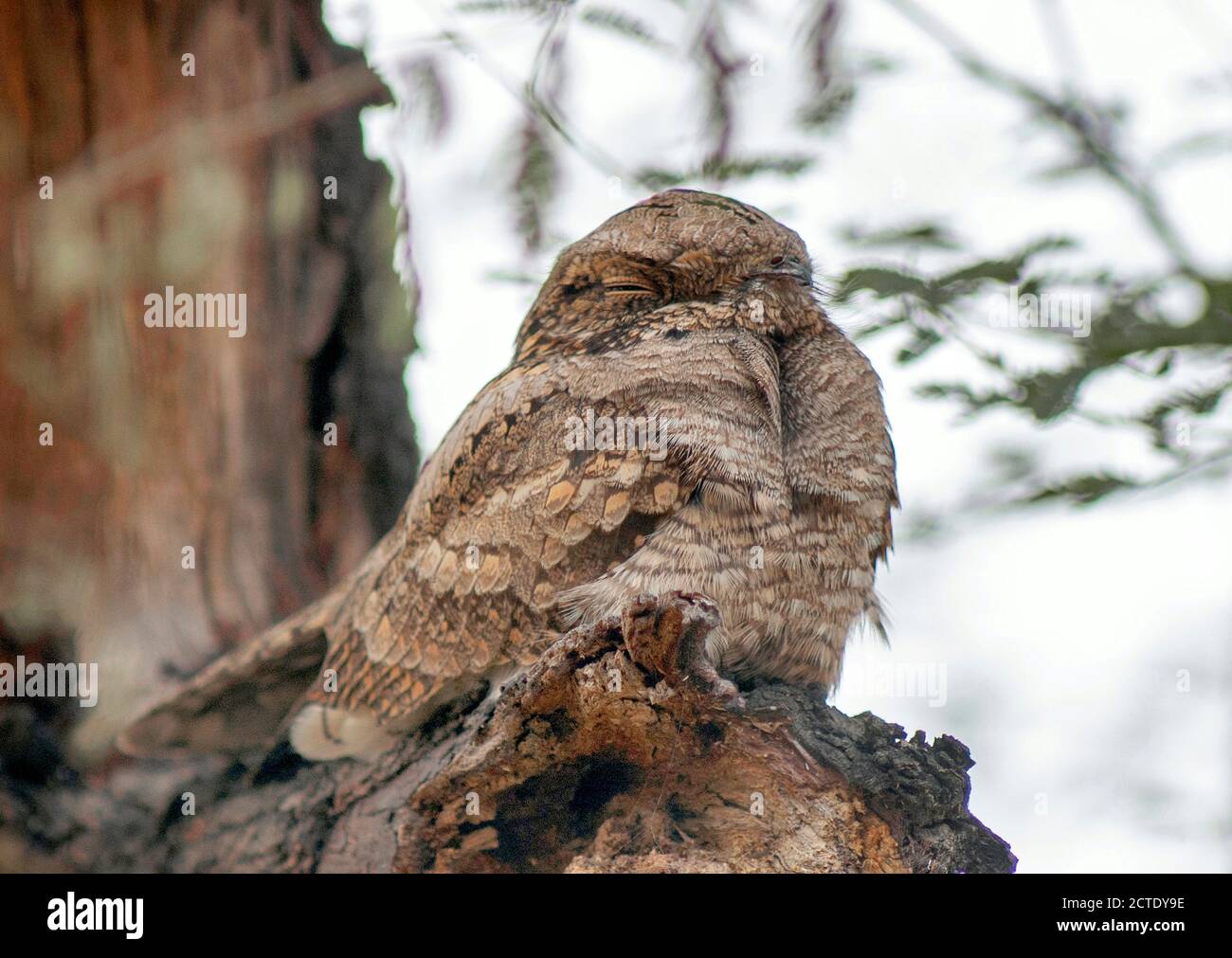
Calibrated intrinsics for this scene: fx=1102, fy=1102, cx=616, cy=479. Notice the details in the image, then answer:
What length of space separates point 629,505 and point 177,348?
76.2 inches

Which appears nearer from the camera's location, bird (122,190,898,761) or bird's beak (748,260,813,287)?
bird (122,190,898,761)

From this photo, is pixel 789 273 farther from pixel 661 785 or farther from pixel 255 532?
pixel 255 532

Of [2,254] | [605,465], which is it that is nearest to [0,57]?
[2,254]

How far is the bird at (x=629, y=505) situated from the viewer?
262 cm

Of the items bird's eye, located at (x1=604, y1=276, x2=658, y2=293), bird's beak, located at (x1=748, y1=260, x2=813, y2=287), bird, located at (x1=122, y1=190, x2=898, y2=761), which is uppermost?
bird's eye, located at (x1=604, y1=276, x2=658, y2=293)

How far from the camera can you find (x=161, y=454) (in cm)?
365

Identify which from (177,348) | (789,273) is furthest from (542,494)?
(177,348)

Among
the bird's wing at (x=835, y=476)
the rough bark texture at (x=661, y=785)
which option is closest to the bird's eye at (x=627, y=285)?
the bird's wing at (x=835, y=476)

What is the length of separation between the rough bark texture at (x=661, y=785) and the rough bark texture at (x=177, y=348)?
4.53 feet

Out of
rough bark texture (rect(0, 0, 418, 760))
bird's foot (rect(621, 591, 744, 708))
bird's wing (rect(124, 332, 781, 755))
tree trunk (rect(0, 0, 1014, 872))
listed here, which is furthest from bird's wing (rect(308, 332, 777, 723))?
rough bark texture (rect(0, 0, 418, 760))

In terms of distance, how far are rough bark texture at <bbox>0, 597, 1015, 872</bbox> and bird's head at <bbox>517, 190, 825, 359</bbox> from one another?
1.02 metres

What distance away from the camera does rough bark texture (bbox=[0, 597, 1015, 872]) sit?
7.08ft

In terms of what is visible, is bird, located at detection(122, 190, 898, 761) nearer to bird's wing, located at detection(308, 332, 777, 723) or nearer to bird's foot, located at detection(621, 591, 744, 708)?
bird's wing, located at detection(308, 332, 777, 723)

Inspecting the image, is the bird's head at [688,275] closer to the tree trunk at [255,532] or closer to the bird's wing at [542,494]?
the bird's wing at [542,494]
